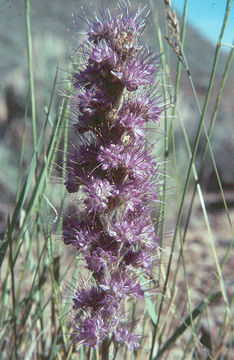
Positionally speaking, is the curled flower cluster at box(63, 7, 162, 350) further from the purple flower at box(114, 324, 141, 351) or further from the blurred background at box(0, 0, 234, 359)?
the blurred background at box(0, 0, 234, 359)

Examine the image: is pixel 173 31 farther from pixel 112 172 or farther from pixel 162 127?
pixel 162 127

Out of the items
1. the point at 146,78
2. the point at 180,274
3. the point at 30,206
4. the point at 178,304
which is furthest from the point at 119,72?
the point at 180,274

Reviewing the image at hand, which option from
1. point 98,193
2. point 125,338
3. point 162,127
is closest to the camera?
point 98,193

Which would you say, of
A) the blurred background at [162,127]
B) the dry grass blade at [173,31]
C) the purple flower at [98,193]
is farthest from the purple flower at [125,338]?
the blurred background at [162,127]

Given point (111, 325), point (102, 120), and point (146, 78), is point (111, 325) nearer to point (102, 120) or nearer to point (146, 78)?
point (102, 120)

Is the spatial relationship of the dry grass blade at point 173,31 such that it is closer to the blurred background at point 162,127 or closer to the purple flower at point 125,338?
the purple flower at point 125,338

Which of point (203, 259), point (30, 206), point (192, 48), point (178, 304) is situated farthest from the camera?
point (203, 259)

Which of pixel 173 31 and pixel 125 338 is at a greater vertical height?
pixel 173 31

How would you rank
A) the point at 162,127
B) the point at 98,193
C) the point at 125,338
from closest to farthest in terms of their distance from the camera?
1. the point at 98,193
2. the point at 125,338
3. the point at 162,127

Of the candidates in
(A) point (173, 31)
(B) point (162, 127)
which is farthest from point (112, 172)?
(B) point (162, 127)
